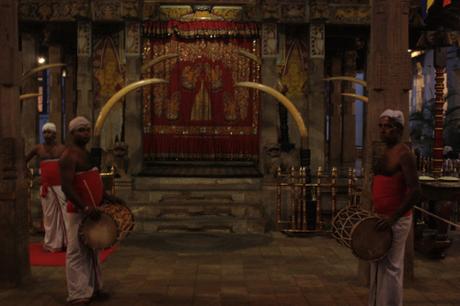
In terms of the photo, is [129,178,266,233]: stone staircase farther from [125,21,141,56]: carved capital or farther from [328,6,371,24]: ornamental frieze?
[328,6,371,24]: ornamental frieze

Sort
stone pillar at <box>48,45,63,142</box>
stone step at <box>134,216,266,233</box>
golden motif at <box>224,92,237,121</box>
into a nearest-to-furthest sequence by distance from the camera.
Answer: stone step at <box>134,216,266,233</box>, golden motif at <box>224,92,237,121</box>, stone pillar at <box>48,45,63,142</box>

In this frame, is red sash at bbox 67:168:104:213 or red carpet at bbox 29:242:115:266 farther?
red carpet at bbox 29:242:115:266

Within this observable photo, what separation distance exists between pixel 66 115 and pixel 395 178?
14652 millimetres

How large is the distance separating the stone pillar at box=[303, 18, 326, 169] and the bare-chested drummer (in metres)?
6.68

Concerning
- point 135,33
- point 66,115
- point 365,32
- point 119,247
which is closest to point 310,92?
point 365,32

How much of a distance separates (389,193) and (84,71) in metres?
10.1

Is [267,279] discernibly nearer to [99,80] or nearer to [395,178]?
[395,178]

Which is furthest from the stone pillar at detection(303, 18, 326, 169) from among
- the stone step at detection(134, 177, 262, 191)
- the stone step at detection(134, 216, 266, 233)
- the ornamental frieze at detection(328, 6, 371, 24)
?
the stone step at detection(134, 216, 266, 233)

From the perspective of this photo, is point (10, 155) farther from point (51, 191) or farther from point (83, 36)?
point (83, 36)

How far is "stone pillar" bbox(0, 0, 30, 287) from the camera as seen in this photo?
6613mm

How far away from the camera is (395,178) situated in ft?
17.4

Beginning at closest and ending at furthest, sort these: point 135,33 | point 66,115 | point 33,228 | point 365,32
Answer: point 33,228
point 135,33
point 365,32
point 66,115

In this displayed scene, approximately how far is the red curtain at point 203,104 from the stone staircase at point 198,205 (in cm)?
183

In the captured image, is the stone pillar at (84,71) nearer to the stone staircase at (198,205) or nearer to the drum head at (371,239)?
the stone staircase at (198,205)
